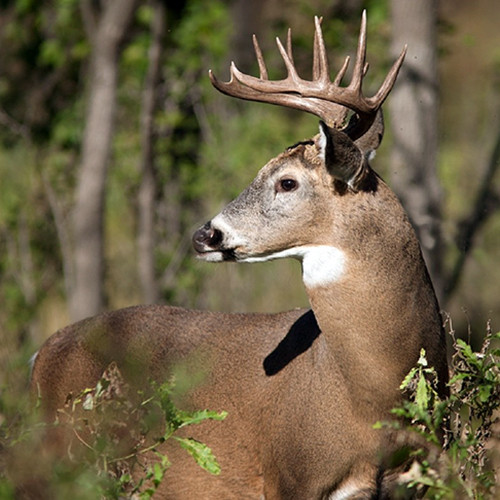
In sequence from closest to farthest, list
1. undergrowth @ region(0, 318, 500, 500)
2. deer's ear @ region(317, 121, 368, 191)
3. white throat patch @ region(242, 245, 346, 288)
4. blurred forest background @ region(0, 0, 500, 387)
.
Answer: undergrowth @ region(0, 318, 500, 500), deer's ear @ region(317, 121, 368, 191), white throat patch @ region(242, 245, 346, 288), blurred forest background @ region(0, 0, 500, 387)

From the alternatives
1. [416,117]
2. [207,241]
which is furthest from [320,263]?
[416,117]

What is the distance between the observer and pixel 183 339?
18.9 ft

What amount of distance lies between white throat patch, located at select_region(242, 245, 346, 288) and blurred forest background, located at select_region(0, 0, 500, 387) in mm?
A: 3238

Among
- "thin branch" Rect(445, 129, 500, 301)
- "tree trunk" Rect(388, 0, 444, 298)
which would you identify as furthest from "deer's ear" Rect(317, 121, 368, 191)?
"thin branch" Rect(445, 129, 500, 301)

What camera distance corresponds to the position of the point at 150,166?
31.0 ft

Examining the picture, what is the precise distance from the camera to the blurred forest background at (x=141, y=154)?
870 centimetres

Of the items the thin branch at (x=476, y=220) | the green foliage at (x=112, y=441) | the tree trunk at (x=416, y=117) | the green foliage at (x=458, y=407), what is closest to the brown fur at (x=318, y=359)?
the green foliage at (x=458, y=407)

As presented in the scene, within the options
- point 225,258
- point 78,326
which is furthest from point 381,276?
point 78,326

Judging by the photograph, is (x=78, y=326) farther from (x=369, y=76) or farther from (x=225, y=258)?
(x=369, y=76)

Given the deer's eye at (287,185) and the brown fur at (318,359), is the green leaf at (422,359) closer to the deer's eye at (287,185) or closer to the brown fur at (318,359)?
the brown fur at (318,359)

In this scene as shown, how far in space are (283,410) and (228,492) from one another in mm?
639

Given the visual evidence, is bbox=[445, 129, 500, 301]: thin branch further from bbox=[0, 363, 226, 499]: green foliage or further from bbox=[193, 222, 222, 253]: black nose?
bbox=[193, 222, 222, 253]: black nose

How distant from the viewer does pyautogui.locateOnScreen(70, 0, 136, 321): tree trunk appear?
8.59 meters

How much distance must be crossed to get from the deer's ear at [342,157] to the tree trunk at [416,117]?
8.13 ft
